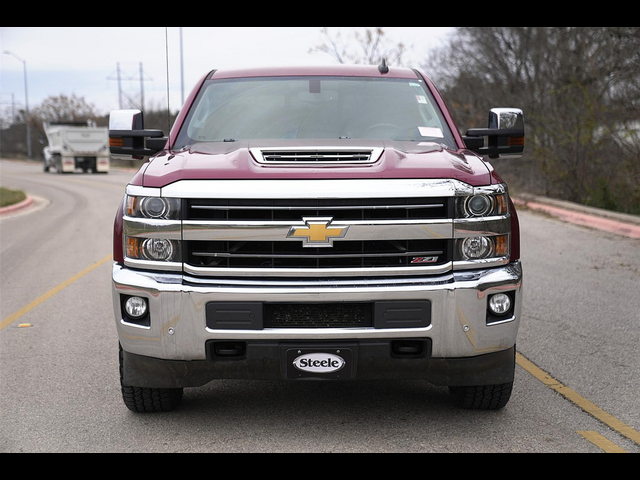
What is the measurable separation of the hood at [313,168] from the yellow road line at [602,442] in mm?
1459

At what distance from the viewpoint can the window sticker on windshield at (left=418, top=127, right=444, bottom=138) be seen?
5.21 metres

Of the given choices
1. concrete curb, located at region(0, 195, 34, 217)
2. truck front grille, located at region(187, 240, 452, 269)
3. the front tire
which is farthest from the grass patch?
truck front grille, located at region(187, 240, 452, 269)

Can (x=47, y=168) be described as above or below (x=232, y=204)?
below

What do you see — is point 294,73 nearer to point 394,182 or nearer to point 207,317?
point 394,182

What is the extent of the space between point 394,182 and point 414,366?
940mm

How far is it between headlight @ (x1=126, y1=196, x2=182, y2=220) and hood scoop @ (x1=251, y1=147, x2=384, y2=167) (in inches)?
19.8

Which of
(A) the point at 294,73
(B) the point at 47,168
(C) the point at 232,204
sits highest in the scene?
(A) the point at 294,73

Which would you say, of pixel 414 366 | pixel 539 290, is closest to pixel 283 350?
pixel 414 366

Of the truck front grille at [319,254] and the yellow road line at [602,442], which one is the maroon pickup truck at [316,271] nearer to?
the truck front grille at [319,254]

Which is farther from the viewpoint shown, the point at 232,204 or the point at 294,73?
the point at 294,73

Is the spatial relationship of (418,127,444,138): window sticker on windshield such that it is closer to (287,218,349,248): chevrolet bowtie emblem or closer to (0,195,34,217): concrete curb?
(287,218,349,248): chevrolet bowtie emblem

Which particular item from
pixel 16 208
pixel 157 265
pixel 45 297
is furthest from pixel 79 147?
pixel 157 265

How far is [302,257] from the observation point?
158 inches

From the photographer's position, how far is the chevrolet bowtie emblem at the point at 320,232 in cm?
398
